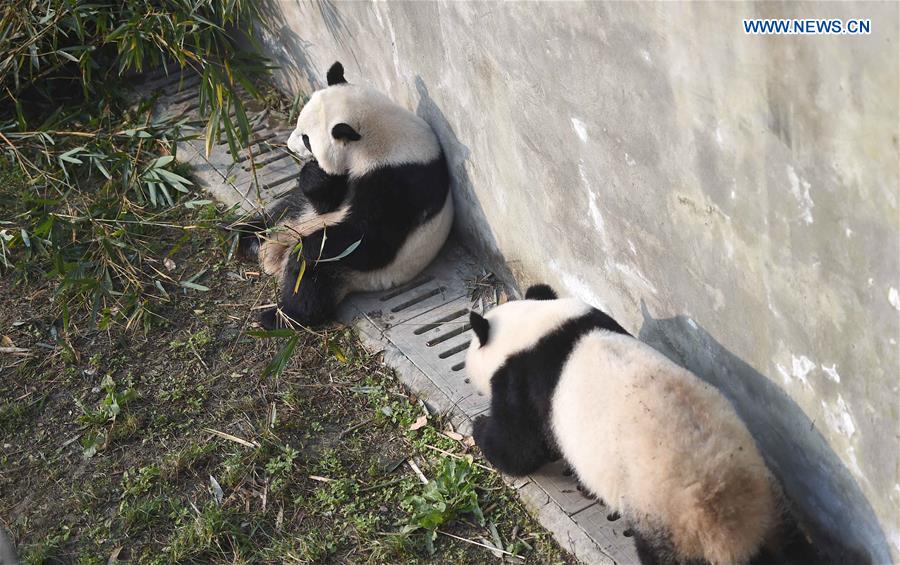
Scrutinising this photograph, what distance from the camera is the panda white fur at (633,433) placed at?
2461 millimetres

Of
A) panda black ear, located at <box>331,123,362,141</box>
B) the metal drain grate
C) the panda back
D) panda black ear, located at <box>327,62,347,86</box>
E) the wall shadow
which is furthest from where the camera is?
the wall shadow

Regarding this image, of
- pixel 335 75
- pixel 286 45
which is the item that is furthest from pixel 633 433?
pixel 286 45

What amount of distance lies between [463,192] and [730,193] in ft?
5.78

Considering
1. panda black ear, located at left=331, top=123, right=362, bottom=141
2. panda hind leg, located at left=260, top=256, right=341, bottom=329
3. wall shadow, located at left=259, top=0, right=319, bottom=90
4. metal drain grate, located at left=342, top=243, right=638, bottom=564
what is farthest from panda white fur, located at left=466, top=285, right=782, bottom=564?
wall shadow, located at left=259, top=0, right=319, bottom=90

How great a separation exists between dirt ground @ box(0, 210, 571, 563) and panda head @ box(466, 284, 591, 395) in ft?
1.11

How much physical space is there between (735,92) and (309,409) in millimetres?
2045

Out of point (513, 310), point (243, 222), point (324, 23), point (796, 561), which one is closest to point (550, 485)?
point (513, 310)

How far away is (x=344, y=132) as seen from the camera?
3.96m

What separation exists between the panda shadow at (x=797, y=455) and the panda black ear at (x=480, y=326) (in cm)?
56

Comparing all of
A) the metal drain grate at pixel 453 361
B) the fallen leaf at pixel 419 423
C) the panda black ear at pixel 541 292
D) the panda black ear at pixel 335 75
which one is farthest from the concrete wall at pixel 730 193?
the fallen leaf at pixel 419 423

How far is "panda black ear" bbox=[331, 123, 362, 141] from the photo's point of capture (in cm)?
395

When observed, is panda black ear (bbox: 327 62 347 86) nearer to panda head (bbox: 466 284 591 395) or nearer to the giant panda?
the giant panda

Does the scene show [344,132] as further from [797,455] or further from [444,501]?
[797,455]

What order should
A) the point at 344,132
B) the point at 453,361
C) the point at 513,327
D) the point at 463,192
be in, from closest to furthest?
the point at 513,327 → the point at 453,361 → the point at 344,132 → the point at 463,192
